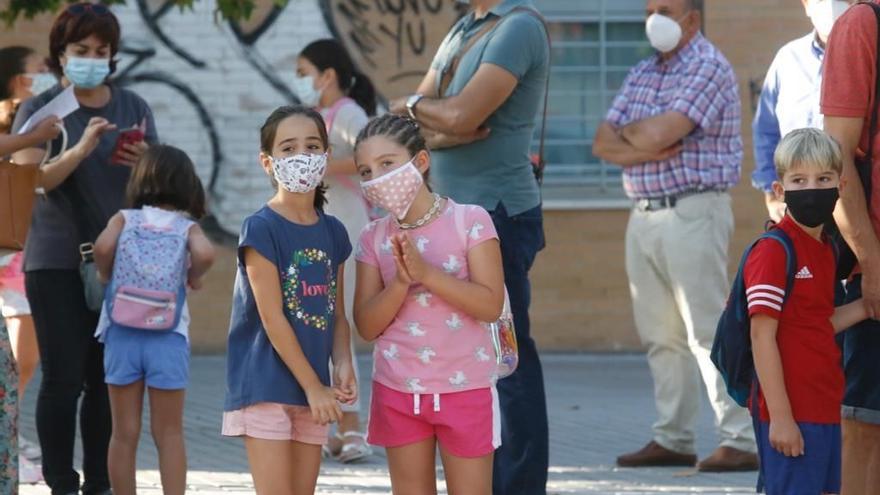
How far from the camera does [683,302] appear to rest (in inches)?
314

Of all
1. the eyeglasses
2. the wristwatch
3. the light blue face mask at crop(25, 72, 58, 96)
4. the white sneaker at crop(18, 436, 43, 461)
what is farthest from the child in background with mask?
the white sneaker at crop(18, 436, 43, 461)

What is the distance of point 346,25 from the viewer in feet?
42.6

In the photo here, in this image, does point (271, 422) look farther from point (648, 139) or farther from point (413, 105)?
point (648, 139)

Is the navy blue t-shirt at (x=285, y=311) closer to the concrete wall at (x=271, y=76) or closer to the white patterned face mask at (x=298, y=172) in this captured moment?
the white patterned face mask at (x=298, y=172)

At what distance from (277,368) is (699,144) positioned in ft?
10.9

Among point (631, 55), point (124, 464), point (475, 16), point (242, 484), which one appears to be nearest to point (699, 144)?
point (475, 16)

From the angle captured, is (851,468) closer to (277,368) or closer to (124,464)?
(277,368)

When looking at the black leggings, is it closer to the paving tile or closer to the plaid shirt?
the paving tile

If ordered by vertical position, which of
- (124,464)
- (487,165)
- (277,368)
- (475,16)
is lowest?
(124,464)

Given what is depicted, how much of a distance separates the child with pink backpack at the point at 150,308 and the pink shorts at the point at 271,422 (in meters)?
1.15

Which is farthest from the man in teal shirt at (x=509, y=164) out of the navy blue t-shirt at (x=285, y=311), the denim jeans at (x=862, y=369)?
the denim jeans at (x=862, y=369)

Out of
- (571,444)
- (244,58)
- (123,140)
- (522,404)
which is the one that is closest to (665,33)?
(571,444)

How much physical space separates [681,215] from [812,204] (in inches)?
112

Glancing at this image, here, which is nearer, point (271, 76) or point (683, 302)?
point (683, 302)
